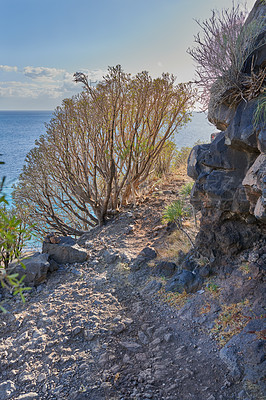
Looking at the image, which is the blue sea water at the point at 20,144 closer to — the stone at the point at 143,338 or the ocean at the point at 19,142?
the ocean at the point at 19,142

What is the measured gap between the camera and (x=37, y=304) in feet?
15.9

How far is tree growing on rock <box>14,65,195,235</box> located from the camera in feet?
24.4

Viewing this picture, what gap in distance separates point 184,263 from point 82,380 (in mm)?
2166

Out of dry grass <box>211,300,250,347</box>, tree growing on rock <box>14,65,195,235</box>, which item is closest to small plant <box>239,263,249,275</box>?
dry grass <box>211,300,250,347</box>

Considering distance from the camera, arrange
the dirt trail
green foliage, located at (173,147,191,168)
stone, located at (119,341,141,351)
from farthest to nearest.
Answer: green foliage, located at (173,147,191,168)
stone, located at (119,341,141,351)
the dirt trail

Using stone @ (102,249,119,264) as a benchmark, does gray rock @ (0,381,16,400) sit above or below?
below

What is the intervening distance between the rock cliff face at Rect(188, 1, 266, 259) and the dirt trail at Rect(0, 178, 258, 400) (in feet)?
4.02

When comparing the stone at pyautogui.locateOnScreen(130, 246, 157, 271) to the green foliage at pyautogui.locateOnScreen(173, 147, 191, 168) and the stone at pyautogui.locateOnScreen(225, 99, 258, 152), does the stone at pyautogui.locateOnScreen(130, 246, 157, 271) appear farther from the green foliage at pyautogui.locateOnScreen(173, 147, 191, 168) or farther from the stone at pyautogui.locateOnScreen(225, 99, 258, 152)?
the green foliage at pyautogui.locateOnScreen(173, 147, 191, 168)

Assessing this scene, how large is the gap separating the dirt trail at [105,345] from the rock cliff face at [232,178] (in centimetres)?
123

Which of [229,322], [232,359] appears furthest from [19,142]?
[232,359]

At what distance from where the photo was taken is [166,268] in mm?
5121

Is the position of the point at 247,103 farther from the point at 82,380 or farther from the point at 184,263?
the point at 82,380

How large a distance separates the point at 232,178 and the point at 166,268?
1.87m

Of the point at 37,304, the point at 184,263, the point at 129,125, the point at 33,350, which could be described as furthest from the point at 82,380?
the point at 129,125
